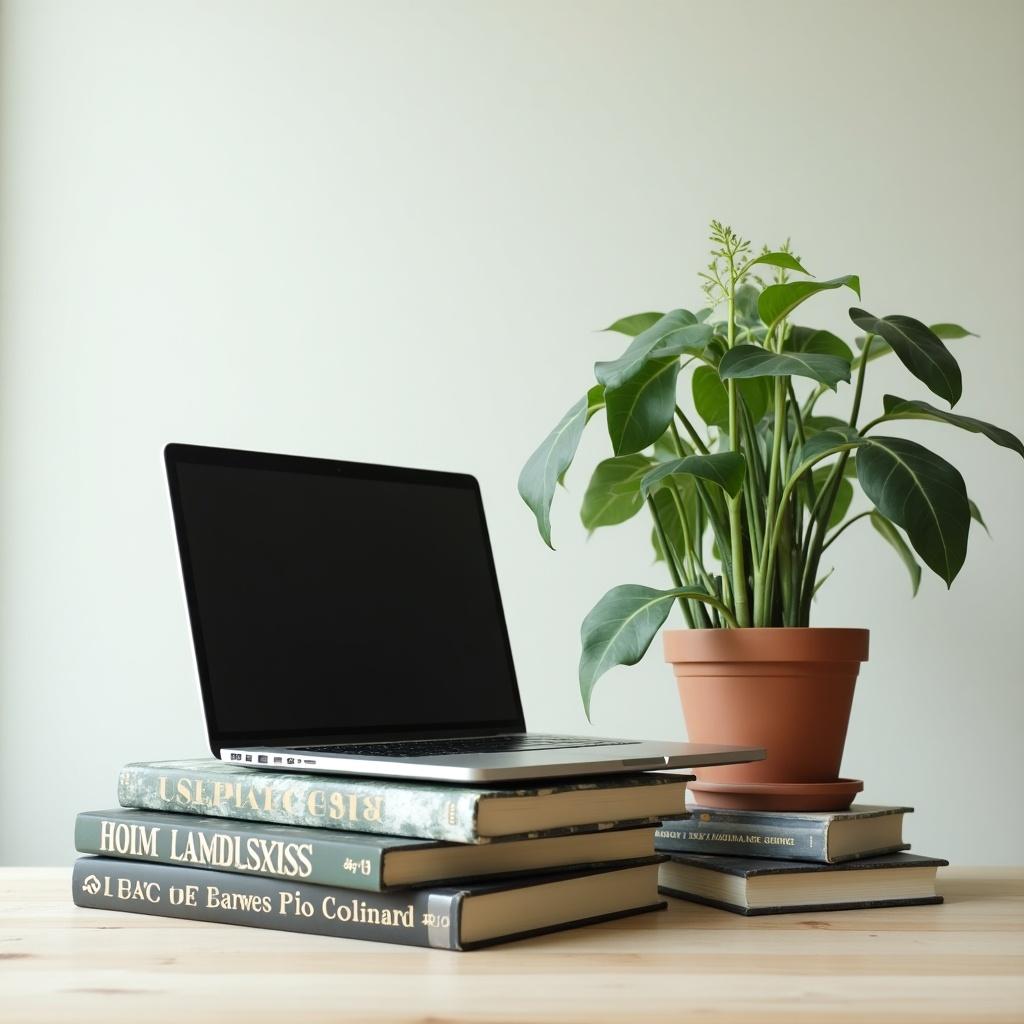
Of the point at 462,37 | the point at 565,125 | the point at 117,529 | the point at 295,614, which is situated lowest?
the point at 295,614

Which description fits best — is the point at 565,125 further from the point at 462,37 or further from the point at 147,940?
the point at 147,940

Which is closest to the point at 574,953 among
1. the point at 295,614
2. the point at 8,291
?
the point at 295,614

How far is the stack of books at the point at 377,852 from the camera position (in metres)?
0.72

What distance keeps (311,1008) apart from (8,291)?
153 centimetres

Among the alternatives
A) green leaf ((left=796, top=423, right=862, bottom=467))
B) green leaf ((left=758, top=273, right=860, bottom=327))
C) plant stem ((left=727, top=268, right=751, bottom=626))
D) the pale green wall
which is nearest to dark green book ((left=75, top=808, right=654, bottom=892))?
plant stem ((left=727, top=268, right=751, bottom=626))

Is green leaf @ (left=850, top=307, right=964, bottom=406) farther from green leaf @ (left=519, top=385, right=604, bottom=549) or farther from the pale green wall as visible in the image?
the pale green wall

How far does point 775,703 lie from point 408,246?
1062mm

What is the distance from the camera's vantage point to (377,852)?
27.9 inches

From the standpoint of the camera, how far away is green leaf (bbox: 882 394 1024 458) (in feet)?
3.32

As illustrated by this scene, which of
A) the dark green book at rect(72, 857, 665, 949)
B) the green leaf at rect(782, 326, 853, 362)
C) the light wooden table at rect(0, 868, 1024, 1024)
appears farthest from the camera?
the green leaf at rect(782, 326, 853, 362)

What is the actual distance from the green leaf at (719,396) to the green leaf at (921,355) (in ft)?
0.47

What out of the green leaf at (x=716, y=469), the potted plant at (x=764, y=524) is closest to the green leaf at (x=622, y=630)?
the potted plant at (x=764, y=524)

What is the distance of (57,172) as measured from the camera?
185 centimetres

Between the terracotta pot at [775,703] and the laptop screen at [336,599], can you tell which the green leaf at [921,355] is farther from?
the laptop screen at [336,599]
